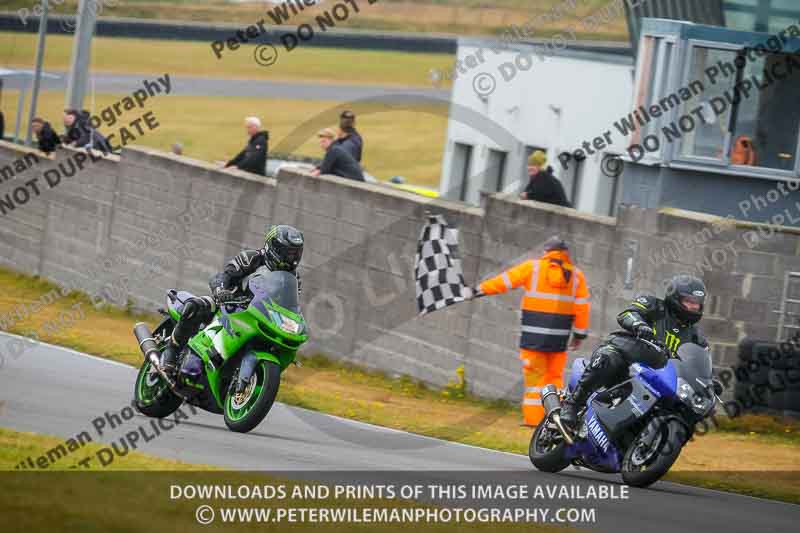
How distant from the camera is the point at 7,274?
25562 millimetres

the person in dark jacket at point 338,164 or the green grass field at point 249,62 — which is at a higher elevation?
the green grass field at point 249,62

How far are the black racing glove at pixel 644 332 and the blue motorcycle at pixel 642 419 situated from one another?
0.05m

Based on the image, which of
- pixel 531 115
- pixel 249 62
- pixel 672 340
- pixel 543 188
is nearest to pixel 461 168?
pixel 531 115

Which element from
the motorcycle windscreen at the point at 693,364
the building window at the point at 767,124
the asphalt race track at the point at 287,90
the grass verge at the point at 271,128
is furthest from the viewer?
the asphalt race track at the point at 287,90

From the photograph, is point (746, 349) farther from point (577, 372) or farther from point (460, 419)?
point (577, 372)

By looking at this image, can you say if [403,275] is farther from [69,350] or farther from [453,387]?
[69,350]

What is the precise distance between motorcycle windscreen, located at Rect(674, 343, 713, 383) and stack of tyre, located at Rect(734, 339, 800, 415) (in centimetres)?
443

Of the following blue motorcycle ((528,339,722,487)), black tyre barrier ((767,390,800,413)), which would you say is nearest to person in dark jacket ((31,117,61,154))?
black tyre barrier ((767,390,800,413))

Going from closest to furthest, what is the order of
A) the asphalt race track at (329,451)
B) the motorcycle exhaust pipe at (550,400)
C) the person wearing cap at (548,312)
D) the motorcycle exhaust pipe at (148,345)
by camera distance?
the asphalt race track at (329,451) → the motorcycle exhaust pipe at (550,400) → the motorcycle exhaust pipe at (148,345) → the person wearing cap at (548,312)

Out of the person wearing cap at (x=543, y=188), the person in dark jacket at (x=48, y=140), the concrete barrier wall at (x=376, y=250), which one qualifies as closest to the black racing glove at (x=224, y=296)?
the concrete barrier wall at (x=376, y=250)

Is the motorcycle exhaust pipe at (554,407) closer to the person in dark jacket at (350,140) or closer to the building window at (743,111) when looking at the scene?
the person in dark jacket at (350,140)

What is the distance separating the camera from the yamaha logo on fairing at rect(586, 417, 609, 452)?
11008mm

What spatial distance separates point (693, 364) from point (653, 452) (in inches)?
26.8

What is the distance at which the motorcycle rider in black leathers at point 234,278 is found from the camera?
37.9 ft
